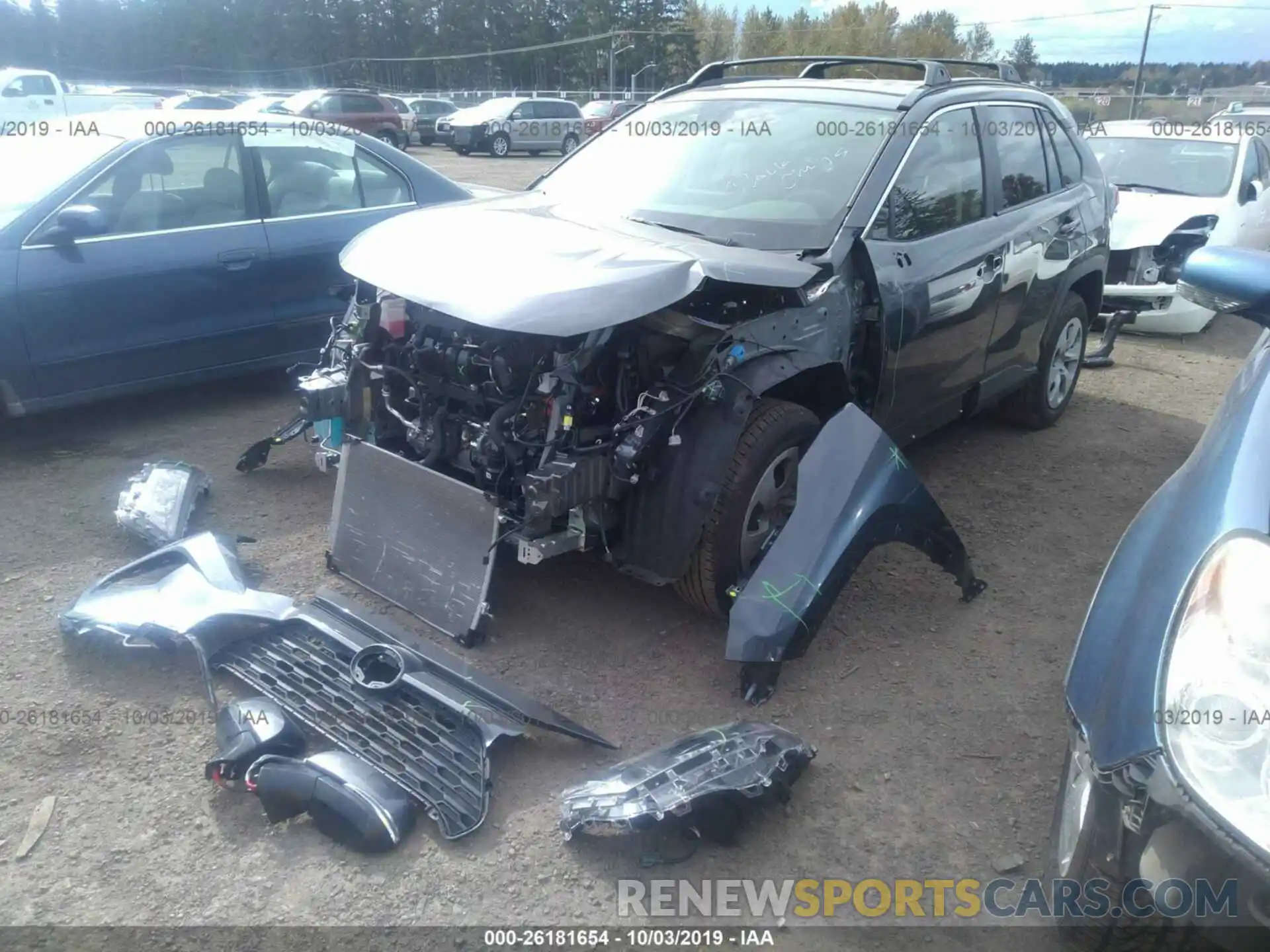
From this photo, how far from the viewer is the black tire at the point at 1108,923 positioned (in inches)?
68.7

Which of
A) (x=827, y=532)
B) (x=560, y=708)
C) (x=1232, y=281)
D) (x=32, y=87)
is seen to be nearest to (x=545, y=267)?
(x=827, y=532)

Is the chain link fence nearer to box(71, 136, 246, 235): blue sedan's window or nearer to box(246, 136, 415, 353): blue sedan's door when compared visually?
box(246, 136, 415, 353): blue sedan's door

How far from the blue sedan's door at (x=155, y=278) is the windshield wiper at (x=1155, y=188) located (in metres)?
7.83

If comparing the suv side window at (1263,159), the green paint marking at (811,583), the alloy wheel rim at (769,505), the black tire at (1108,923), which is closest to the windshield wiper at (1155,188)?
the suv side window at (1263,159)

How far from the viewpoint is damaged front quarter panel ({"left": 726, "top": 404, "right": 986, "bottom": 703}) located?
313 centimetres

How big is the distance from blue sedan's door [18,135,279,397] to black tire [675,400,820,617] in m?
3.27

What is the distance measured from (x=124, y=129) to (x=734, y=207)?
362cm

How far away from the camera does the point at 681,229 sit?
392 cm

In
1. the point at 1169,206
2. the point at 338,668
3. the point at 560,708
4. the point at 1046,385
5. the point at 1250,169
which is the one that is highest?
the point at 1250,169

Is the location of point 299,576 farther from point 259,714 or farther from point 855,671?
point 855,671

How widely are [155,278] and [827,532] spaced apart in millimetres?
3810

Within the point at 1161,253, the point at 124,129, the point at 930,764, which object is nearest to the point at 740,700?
the point at 930,764

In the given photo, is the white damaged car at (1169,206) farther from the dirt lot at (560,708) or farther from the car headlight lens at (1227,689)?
the car headlight lens at (1227,689)

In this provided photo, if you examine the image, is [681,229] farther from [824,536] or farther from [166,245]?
[166,245]
